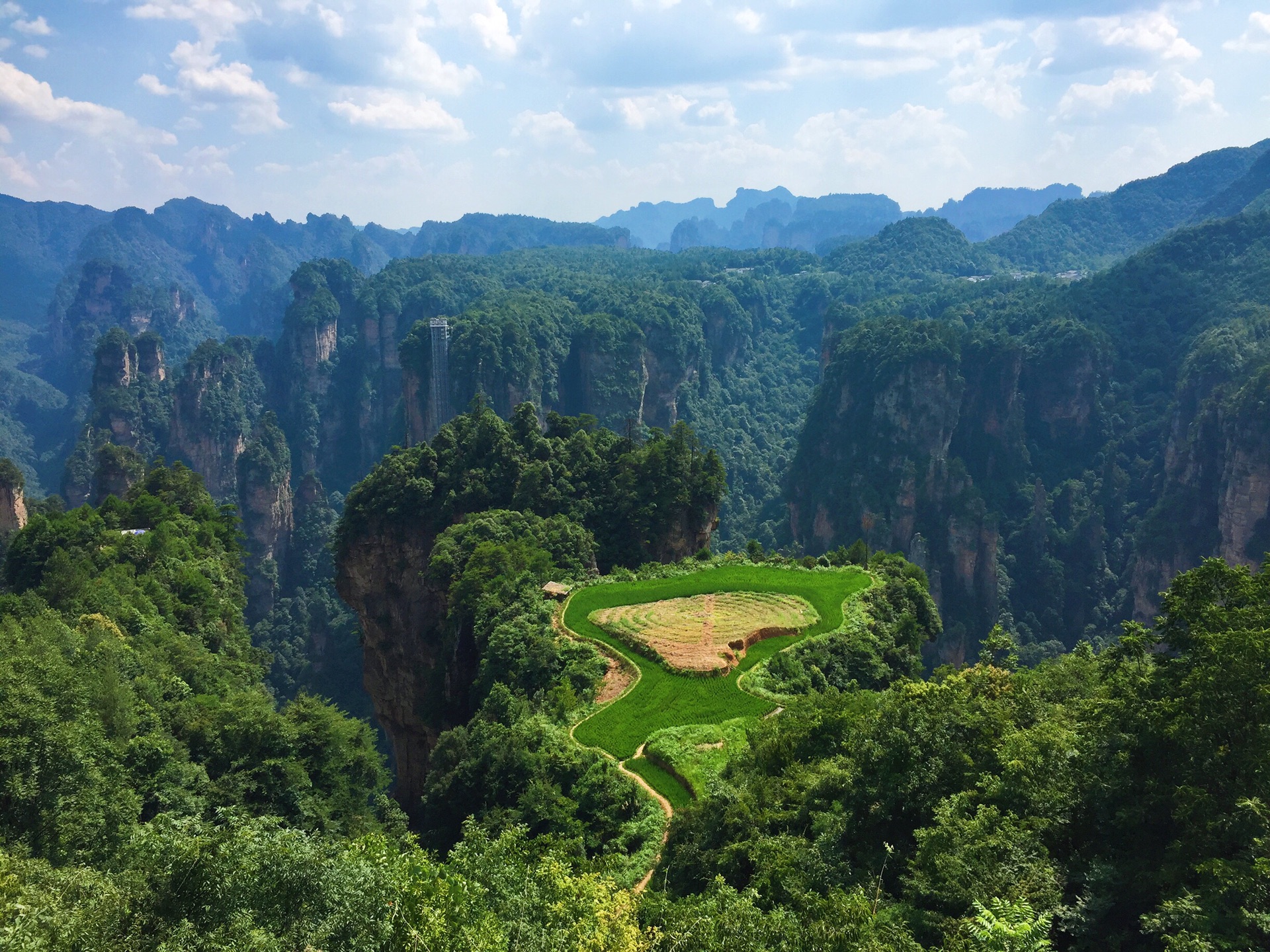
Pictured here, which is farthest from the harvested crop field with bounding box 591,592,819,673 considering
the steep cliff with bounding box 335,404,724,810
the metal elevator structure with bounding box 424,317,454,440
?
the metal elevator structure with bounding box 424,317,454,440

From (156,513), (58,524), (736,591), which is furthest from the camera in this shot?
(156,513)

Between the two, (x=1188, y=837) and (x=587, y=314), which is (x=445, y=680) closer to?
(x=1188, y=837)

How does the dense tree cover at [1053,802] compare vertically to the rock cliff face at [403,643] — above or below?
above

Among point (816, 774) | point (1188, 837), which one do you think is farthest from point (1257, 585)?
point (816, 774)

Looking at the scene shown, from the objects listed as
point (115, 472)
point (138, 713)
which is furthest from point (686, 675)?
point (115, 472)

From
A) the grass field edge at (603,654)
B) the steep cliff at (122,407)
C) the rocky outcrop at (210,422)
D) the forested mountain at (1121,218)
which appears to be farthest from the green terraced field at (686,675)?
the forested mountain at (1121,218)

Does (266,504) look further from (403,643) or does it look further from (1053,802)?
(1053,802)

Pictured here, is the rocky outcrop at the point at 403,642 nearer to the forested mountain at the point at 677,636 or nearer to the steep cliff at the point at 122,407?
the forested mountain at the point at 677,636
